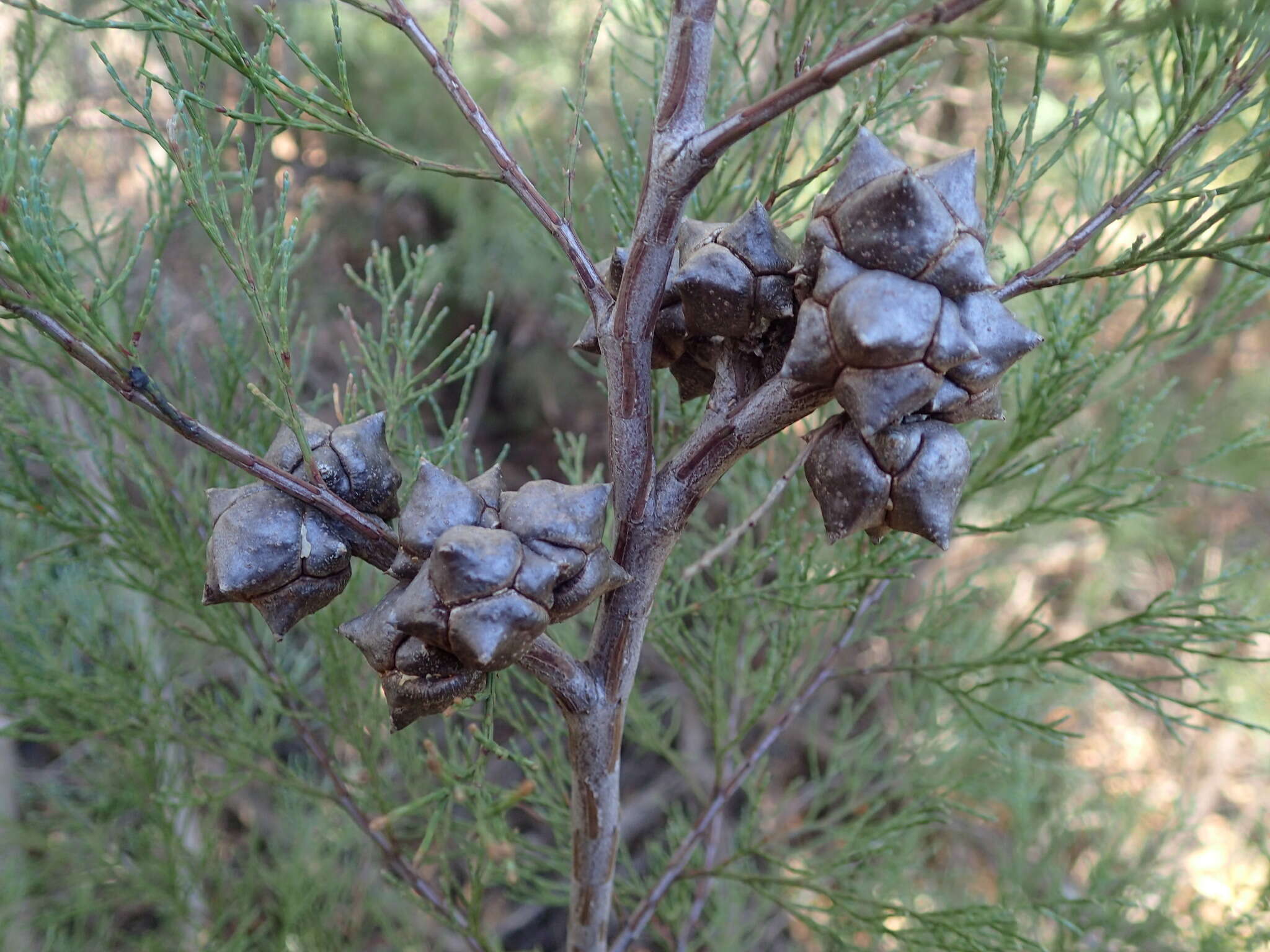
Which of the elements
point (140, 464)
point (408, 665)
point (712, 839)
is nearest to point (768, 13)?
point (408, 665)

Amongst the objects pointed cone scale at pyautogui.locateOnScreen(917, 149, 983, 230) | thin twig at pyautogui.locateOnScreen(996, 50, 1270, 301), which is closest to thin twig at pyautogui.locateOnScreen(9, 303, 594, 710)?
pointed cone scale at pyautogui.locateOnScreen(917, 149, 983, 230)

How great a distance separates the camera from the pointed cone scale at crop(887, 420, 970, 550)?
0.66m

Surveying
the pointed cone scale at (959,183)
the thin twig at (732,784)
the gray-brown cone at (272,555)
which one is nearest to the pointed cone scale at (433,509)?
the gray-brown cone at (272,555)

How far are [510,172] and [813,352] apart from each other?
0.38 m

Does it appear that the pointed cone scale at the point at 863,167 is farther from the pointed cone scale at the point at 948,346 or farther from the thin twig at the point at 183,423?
the thin twig at the point at 183,423

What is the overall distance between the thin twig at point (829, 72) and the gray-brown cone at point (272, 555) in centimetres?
44

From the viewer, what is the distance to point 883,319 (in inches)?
23.7

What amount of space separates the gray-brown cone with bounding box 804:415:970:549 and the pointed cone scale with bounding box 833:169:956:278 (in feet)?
0.40

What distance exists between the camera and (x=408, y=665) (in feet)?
2.23

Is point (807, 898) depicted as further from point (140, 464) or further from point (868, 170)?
point (868, 170)

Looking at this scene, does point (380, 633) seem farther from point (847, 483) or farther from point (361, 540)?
point (847, 483)

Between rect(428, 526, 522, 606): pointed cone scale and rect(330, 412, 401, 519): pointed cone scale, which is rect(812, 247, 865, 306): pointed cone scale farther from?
rect(330, 412, 401, 519): pointed cone scale

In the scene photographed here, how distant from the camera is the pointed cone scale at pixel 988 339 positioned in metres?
0.65

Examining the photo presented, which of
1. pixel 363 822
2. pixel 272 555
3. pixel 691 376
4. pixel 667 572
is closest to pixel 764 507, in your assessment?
pixel 691 376
